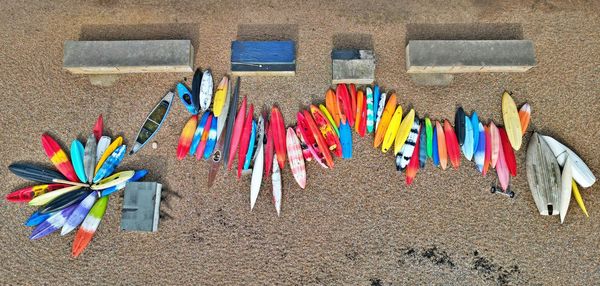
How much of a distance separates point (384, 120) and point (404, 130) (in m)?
0.42

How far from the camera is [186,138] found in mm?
7348

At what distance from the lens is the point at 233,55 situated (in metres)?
7.33

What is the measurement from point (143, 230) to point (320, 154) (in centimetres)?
351

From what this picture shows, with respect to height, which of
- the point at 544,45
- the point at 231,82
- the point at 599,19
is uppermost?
the point at 599,19

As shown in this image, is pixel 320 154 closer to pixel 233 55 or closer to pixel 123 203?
pixel 233 55

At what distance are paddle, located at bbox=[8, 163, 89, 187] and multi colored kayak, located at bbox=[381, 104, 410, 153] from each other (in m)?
5.73

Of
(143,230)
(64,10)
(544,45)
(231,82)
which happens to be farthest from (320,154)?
(64,10)

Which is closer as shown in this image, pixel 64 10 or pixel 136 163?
pixel 136 163

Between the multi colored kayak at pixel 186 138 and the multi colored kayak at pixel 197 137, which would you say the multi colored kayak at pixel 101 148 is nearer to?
the multi colored kayak at pixel 186 138

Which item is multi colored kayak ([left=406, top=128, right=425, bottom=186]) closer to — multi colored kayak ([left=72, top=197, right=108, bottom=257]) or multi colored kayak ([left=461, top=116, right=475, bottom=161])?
multi colored kayak ([left=461, top=116, right=475, bottom=161])

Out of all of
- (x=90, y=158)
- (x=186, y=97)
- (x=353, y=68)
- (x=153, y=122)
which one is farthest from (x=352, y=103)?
(x=90, y=158)

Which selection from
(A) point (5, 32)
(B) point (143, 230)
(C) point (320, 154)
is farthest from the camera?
(A) point (5, 32)

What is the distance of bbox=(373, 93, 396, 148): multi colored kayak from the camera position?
7.34m

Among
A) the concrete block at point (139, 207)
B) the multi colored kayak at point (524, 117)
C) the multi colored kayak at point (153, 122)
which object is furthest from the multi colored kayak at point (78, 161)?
the multi colored kayak at point (524, 117)
